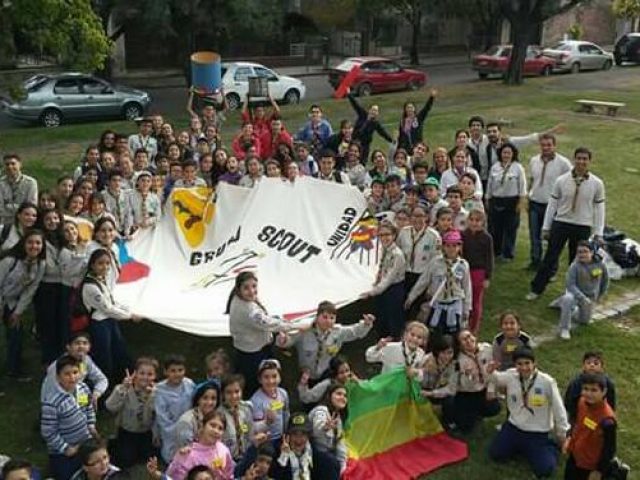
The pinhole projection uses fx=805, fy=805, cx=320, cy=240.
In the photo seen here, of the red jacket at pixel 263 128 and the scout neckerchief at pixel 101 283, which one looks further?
the red jacket at pixel 263 128

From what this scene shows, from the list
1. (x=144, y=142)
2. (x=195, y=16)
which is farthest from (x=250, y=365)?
(x=195, y=16)

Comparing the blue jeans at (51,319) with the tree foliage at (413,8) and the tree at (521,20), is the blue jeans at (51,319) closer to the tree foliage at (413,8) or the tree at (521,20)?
the tree at (521,20)

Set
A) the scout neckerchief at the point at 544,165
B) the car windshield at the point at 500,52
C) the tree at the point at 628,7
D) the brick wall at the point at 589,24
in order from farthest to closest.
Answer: the brick wall at the point at 589,24 → the car windshield at the point at 500,52 → the tree at the point at 628,7 → the scout neckerchief at the point at 544,165

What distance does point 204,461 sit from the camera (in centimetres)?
562

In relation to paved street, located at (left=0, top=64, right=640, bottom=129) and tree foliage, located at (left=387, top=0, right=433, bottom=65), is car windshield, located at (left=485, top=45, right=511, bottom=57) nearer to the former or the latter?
paved street, located at (left=0, top=64, right=640, bottom=129)

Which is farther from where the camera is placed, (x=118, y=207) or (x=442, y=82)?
(x=442, y=82)

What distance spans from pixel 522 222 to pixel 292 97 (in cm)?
1436

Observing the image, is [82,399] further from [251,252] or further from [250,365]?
[251,252]

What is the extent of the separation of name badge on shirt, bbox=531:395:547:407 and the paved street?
19518 mm

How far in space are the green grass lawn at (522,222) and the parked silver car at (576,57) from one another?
4576mm

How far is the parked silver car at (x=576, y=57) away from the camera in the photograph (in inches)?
1353

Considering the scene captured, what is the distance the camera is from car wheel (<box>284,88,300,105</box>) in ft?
85.6

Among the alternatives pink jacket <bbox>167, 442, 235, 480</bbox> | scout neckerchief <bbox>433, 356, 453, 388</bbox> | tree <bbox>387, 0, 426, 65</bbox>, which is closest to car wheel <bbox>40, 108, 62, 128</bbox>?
scout neckerchief <bbox>433, 356, 453, 388</bbox>

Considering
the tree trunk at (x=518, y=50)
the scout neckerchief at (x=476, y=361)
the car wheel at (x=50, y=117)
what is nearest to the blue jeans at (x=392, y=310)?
the scout neckerchief at (x=476, y=361)
